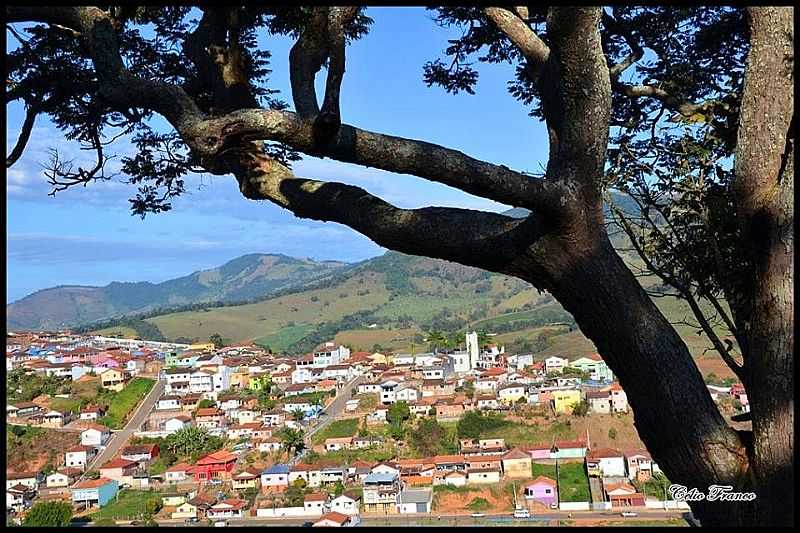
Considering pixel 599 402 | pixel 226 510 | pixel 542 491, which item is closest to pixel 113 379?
pixel 226 510

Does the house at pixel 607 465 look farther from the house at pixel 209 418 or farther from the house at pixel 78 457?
the house at pixel 78 457

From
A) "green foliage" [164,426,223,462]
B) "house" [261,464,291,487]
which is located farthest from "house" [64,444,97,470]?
"house" [261,464,291,487]

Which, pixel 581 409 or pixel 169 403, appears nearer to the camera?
pixel 581 409

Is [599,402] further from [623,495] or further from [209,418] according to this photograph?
[209,418]

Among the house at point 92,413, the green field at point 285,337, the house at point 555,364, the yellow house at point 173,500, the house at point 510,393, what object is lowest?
the yellow house at point 173,500

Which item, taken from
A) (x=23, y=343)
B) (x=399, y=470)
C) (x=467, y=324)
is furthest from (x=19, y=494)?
(x=467, y=324)

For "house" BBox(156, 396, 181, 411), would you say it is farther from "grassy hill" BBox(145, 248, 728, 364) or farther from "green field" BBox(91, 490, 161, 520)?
"grassy hill" BBox(145, 248, 728, 364)

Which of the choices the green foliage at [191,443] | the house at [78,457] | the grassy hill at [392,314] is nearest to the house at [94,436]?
the house at [78,457]

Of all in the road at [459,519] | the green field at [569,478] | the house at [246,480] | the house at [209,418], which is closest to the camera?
the road at [459,519]

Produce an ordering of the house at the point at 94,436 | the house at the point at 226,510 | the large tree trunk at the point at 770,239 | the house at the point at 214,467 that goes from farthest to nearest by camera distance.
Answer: the house at the point at 94,436, the house at the point at 214,467, the house at the point at 226,510, the large tree trunk at the point at 770,239
